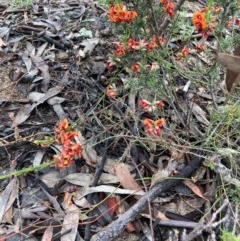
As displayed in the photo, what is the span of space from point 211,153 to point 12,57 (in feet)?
4.37

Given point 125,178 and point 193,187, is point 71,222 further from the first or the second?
point 193,187

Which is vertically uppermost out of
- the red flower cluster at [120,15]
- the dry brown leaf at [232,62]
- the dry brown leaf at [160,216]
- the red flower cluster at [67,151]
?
the red flower cluster at [120,15]

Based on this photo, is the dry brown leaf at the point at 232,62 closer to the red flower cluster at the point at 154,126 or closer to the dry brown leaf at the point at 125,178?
the red flower cluster at the point at 154,126

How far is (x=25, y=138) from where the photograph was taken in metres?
1.90

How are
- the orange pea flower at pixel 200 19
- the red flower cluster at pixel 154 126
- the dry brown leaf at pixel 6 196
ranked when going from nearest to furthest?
the orange pea flower at pixel 200 19 < the red flower cluster at pixel 154 126 < the dry brown leaf at pixel 6 196

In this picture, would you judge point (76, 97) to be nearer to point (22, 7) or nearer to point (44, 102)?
point (44, 102)

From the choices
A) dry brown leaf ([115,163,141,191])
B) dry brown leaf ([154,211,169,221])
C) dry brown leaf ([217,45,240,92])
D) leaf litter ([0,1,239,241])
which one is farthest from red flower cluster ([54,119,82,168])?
dry brown leaf ([217,45,240,92])

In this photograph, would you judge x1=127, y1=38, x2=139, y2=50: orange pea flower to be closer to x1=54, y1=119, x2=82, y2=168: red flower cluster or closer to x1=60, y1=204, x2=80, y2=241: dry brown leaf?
x1=54, y1=119, x2=82, y2=168: red flower cluster

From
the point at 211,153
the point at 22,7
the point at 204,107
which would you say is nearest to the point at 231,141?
the point at 211,153

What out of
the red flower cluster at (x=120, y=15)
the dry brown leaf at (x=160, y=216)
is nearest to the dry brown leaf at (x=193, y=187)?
the dry brown leaf at (x=160, y=216)

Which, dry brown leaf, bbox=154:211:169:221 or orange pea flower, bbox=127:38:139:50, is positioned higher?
orange pea flower, bbox=127:38:139:50

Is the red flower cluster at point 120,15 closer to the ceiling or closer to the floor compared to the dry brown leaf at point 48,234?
closer to the ceiling

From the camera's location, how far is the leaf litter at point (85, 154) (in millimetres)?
1626

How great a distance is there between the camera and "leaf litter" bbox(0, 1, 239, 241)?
5.33ft
